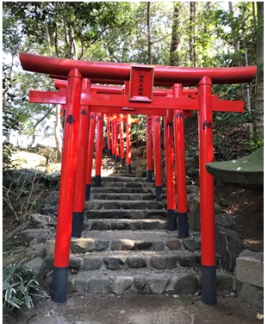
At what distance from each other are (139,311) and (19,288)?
1311 mm

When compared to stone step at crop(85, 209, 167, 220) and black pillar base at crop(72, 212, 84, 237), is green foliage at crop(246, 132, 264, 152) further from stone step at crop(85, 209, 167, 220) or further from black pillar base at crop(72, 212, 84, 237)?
black pillar base at crop(72, 212, 84, 237)

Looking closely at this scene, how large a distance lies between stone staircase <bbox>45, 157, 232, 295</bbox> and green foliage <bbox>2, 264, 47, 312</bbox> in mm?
590

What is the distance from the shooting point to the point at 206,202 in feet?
11.4

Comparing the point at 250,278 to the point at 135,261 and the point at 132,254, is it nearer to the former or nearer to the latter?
the point at 135,261

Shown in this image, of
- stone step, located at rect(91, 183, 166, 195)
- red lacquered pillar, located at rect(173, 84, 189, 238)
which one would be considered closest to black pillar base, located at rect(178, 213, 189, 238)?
red lacquered pillar, located at rect(173, 84, 189, 238)

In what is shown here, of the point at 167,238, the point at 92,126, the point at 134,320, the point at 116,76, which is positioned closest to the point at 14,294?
the point at 134,320

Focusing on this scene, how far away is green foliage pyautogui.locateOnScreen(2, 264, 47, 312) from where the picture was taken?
274 centimetres

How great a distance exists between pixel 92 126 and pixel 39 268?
4.10 meters

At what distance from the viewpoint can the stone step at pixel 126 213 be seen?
554 cm

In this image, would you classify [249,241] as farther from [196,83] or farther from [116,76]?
[116,76]

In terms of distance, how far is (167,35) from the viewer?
12883mm

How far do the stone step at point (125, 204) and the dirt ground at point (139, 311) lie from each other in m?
2.53

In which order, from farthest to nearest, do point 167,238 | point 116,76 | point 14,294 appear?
point 167,238 → point 116,76 → point 14,294

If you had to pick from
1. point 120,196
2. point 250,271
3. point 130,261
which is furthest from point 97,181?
point 250,271
